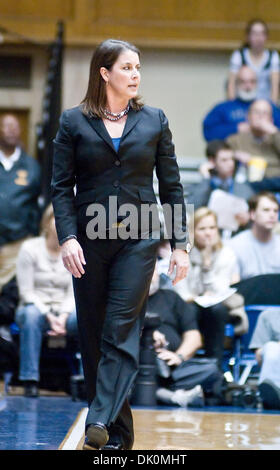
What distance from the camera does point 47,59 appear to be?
1292 centimetres

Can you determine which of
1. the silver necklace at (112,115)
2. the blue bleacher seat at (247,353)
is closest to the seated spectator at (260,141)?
the blue bleacher seat at (247,353)

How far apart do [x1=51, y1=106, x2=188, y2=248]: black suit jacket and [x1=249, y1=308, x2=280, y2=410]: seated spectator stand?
9.30ft

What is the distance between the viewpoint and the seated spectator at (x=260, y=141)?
1030cm

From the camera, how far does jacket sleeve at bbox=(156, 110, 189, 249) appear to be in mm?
4691

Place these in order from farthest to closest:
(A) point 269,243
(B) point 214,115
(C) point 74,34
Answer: (C) point 74,34 < (B) point 214,115 < (A) point 269,243

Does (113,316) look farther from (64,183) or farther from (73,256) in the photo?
(64,183)

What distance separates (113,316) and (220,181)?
5551mm

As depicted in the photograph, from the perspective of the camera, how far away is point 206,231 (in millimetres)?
8305

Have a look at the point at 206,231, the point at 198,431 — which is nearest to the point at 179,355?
the point at 206,231

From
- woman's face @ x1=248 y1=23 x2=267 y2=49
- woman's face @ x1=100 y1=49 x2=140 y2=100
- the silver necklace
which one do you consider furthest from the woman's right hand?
woman's face @ x1=248 y1=23 x2=267 y2=49

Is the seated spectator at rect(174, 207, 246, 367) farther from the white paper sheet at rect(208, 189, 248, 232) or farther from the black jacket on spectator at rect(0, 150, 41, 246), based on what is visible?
the black jacket on spectator at rect(0, 150, 41, 246)

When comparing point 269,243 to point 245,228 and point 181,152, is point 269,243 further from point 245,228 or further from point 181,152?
point 181,152

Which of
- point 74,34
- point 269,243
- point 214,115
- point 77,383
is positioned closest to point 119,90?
point 77,383

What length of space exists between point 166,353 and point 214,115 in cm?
407
